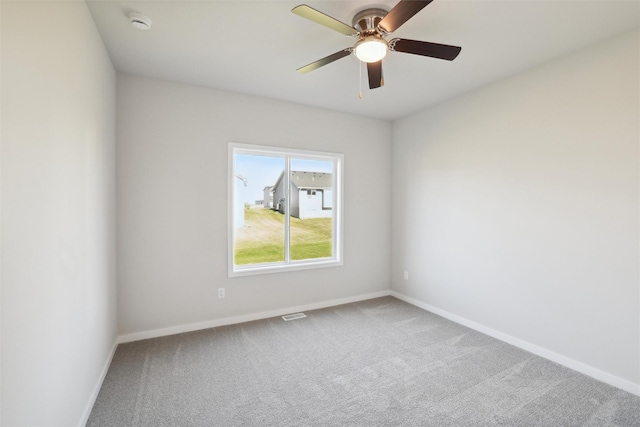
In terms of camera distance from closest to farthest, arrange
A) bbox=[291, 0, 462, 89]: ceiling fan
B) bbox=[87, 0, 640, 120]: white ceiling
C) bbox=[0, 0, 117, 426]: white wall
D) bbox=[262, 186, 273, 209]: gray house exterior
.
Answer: bbox=[0, 0, 117, 426]: white wall, bbox=[291, 0, 462, 89]: ceiling fan, bbox=[87, 0, 640, 120]: white ceiling, bbox=[262, 186, 273, 209]: gray house exterior

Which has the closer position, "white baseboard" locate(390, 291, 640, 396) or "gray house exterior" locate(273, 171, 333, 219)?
"white baseboard" locate(390, 291, 640, 396)

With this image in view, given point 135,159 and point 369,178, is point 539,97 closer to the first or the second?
point 369,178

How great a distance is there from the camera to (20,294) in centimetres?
112

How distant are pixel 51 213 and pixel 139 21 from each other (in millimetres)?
1474

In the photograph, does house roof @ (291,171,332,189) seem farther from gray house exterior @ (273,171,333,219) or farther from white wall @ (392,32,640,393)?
white wall @ (392,32,640,393)

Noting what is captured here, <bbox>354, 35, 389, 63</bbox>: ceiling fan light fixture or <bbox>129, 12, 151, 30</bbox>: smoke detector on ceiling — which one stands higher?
<bbox>129, 12, 151, 30</bbox>: smoke detector on ceiling

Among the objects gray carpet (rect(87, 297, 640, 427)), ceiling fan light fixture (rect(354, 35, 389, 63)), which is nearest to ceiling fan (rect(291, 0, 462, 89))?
ceiling fan light fixture (rect(354, 35, 389, 63))

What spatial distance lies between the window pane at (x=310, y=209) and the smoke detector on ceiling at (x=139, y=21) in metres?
2.09

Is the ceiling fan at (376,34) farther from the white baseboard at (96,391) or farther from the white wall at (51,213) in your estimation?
the white baseboard at (96,391)

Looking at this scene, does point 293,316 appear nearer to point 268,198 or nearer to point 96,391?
point 268,198

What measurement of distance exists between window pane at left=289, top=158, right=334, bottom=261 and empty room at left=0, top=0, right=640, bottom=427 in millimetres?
33

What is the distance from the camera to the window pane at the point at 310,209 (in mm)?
3939

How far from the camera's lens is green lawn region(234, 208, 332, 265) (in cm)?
359

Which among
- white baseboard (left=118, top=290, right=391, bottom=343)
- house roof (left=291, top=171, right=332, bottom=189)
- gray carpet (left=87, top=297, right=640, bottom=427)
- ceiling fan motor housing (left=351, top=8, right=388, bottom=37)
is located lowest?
gray carpet (left=87, top=297, right=640, bottom=427)
